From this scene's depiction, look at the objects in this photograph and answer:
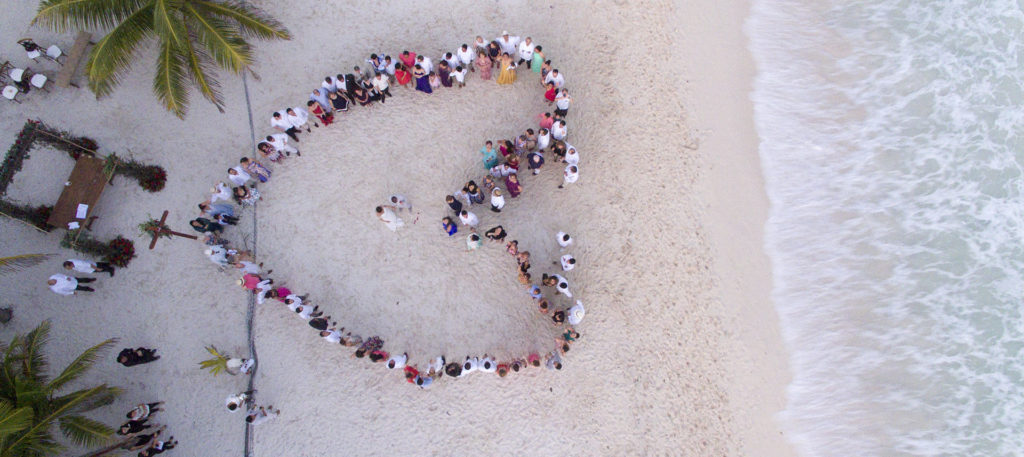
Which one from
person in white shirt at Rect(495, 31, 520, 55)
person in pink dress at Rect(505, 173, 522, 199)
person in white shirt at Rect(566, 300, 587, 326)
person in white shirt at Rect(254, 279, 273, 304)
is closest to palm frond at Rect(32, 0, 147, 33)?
person in white shirt at Rect(254, 279, 273, 304)

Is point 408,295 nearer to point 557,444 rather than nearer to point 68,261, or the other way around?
point 557,444

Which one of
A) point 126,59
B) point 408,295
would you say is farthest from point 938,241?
point 126,59

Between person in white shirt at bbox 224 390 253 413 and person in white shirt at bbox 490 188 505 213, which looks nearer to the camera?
person in white shirt at bbox 224 390 253 413

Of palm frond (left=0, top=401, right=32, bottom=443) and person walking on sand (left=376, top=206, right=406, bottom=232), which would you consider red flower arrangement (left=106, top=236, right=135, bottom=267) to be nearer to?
palm frond (left=0, top=401, right=32, bottom=443)

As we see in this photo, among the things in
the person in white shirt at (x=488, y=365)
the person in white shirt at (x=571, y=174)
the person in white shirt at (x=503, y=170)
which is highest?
the person in white shirt at (x=571, y=174)

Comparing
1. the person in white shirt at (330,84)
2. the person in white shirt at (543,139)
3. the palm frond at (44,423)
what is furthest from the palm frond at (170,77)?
the person in white shirt at (543,139)

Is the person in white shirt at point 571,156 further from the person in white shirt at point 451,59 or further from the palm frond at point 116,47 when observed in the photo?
the palm frond at point 116,47
